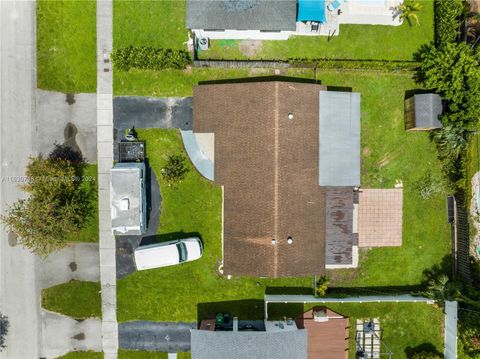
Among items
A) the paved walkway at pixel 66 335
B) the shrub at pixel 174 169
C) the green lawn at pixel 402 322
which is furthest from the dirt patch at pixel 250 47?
the paved walkway at pixel 66 335

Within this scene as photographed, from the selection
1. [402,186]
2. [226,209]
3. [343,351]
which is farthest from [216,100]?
[343,351]

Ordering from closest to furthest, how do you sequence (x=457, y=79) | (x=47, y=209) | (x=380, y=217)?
(x=47, y=209)
(x=457, y=79)
(x=380, y=217)

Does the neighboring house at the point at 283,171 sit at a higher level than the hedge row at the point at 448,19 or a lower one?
lower

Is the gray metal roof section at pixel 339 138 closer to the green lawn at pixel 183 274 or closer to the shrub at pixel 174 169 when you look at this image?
the green lawn at pixel 183 274

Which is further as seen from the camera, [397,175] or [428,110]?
[397,175]

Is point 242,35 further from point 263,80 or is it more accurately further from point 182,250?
point 182,250

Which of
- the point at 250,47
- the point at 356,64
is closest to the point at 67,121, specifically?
the point at 250,47

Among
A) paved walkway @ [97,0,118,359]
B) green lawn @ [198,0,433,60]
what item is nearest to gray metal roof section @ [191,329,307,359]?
paved walkway @ [97,0,118,359]
